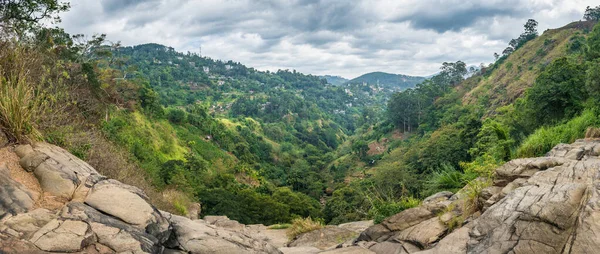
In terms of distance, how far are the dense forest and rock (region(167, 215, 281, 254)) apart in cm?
223

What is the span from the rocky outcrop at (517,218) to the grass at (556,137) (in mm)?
1837

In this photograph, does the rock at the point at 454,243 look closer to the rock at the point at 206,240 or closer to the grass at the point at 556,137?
the rock at the point at 206,240

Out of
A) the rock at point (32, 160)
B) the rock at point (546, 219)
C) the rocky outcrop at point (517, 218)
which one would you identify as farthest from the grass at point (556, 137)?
the rock at point (32, 160)

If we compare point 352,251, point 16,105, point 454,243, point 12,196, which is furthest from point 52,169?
point 454,243

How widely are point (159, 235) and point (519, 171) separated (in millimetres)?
6489

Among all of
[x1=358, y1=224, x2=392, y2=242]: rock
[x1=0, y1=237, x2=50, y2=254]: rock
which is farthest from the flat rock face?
[x1=358, y1=224, x2=392, y2=242]: rock

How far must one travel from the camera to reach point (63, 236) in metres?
3.46

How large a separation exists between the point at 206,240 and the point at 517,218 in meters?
4.30

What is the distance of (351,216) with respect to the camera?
2336cm

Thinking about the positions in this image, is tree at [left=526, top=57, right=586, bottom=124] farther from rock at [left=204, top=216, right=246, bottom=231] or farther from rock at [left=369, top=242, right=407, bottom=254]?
rock at [left=204, top=216, right=246, bottom=231]

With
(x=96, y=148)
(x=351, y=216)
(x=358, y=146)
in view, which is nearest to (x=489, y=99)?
(x=358, y=146)

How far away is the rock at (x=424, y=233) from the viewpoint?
240 inches

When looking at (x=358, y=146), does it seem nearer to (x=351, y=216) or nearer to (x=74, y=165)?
(x=351, y=216)

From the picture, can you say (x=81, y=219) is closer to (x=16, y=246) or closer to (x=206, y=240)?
(x=16, y=246)
